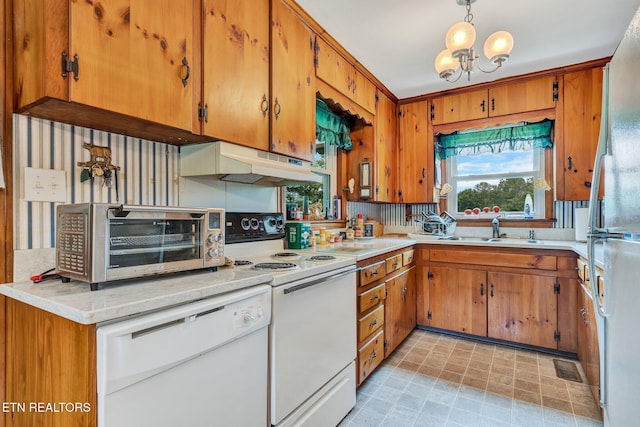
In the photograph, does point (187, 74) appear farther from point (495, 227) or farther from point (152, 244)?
point (495, 227)

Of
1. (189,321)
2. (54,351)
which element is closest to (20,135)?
(54,351)

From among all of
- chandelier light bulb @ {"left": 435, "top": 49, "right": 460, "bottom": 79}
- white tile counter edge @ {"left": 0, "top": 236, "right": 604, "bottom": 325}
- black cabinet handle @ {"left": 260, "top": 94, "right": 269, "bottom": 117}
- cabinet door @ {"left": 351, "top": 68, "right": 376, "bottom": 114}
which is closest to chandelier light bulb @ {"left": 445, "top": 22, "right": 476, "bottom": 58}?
chandelier light bulb @ {"left": 435, "top": 49, "right": 460, "bottom": 79}

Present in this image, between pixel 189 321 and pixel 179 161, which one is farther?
pixel 179 161

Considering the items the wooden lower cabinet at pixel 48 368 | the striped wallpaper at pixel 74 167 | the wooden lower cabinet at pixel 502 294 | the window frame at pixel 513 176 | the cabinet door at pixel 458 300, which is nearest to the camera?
the wooden lower cabinet at pixel 48 368

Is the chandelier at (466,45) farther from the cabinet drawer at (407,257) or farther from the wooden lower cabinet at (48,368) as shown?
the wooden lower cabinet at (48,368)

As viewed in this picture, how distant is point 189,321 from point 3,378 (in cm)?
77

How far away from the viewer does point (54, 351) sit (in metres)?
0.94

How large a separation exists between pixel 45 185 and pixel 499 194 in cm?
369

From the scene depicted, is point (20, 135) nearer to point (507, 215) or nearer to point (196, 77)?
point (196, 77)

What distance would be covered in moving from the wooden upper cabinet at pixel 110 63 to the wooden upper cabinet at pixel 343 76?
1.08 metres

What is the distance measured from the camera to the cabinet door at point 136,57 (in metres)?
1.05

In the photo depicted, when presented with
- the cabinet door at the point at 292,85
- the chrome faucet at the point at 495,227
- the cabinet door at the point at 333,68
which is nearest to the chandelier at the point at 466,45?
the cabinet door at the point at 333,68

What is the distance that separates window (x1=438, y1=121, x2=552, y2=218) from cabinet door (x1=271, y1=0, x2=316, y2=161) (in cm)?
205

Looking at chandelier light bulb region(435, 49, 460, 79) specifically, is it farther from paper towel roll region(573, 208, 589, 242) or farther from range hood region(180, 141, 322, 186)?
paper towel roll region(573, 208, 589, 242)
